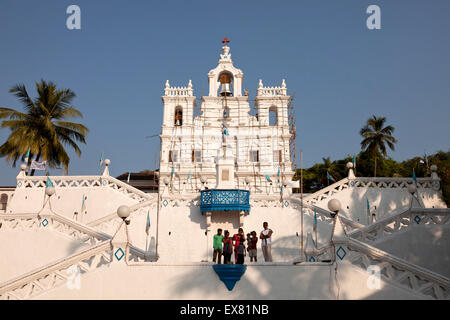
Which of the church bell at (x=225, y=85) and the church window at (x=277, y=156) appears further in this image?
the church bell at (x=225, y=85)

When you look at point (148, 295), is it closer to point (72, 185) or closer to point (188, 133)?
point (72, 185)

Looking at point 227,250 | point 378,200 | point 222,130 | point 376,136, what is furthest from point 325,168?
point 227,250

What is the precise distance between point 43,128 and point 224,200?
1905cm

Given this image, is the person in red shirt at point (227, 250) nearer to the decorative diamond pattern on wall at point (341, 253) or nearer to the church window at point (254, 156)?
A: the decorative diamond pattern on wall at point (341, 253)

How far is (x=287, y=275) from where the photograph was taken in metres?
13.4

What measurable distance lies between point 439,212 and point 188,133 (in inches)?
1169

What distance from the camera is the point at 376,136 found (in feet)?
151

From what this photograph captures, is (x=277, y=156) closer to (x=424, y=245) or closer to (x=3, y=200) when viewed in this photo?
(x=424, y=245)

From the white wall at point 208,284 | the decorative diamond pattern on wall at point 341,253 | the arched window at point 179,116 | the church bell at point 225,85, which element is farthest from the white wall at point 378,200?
the arched window at point 179,116

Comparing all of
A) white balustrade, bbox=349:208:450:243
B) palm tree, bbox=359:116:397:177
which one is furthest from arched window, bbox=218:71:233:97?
white balustrade, bbox=349:208:450:243

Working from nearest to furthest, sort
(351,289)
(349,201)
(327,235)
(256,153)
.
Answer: (351,289) → (327,235) → (349,201) → (256,153)

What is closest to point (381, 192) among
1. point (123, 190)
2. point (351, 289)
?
point (351, 289)

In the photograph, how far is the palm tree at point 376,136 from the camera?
4584 cm

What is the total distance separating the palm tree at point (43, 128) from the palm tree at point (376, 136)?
31348mm
